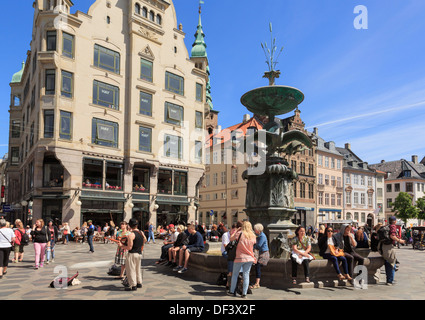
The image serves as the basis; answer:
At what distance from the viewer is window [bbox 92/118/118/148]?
98.7 feet

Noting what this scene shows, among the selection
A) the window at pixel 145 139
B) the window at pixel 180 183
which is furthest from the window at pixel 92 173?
the window at pixel 180 183

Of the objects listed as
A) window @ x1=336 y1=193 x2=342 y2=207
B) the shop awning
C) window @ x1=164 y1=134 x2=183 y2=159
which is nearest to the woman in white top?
the shop awning

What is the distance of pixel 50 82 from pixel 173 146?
12.4 metres

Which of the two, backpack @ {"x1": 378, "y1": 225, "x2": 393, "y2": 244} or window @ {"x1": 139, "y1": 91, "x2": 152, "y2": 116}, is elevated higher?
window @ {"x1": 139, "y1": 91, "x2": 152, "y2": 116}

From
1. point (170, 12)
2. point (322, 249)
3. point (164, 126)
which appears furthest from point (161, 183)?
point (322, 249)

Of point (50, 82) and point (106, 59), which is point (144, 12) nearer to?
point (106, 59)

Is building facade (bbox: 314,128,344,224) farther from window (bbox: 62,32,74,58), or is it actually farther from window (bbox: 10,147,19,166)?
window (bbox: 10,147,19,166)

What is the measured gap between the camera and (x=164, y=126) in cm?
3450

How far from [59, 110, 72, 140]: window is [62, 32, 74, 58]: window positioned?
4747 mm

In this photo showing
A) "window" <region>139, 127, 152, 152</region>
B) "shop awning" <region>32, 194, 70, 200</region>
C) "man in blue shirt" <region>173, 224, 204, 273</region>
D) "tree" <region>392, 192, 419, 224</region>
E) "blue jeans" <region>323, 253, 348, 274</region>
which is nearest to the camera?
"blue jeans" <region>323, 253, 348, 274</region>

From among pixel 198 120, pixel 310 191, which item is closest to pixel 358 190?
pixel 310 191

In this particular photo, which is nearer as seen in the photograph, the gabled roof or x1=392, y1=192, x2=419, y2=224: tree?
x1=392, y1=192, x2=419, y2=224: tree

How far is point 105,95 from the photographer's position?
31.0m
